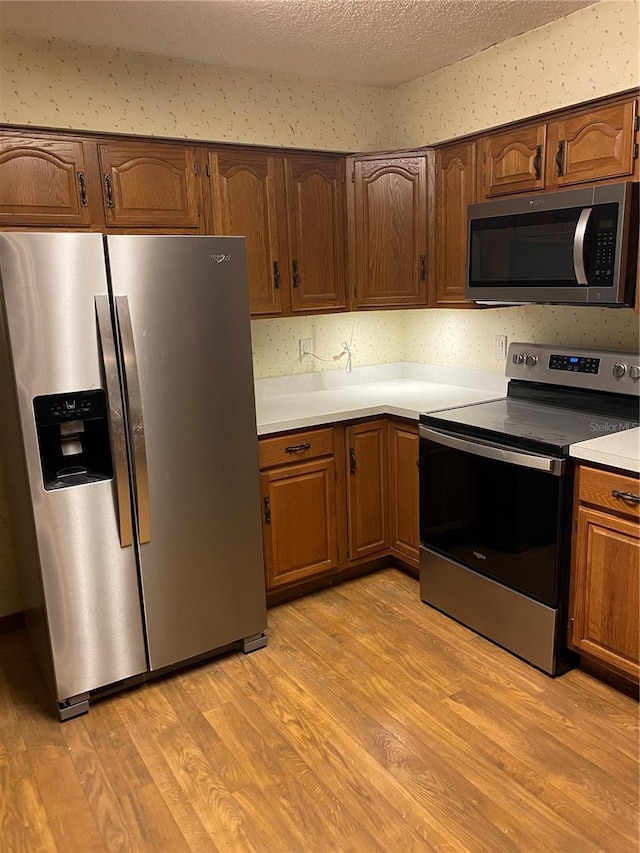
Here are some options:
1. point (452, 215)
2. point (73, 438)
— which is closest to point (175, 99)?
point (452, 215)

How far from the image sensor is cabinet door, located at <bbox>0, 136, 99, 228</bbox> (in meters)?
2.50

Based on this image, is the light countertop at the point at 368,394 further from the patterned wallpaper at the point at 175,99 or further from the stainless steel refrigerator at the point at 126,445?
the patterned wallpaper at the point at 175,99

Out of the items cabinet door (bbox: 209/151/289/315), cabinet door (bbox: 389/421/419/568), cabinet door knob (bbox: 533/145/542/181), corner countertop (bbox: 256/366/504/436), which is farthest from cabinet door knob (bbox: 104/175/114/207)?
cabinet door knob (bbox: 533/145/542/181)

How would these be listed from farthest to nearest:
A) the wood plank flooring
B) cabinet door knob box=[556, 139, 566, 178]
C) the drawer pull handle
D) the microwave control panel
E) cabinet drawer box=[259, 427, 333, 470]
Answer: cabinet drawer box=[259, 427, 333, 470], cabinet door knob box=[556, 139, 566, 178], the microwave control panel, the drawer pull handle, the wood plank flooring

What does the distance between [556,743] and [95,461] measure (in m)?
1.83

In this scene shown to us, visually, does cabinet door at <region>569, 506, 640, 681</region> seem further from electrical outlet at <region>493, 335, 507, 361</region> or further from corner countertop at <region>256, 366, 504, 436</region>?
electrical outlet at <region>493, 335, 507, 361</region>

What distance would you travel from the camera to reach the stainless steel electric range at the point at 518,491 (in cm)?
242

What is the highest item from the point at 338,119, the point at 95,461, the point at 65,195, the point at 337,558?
the point at 338,119

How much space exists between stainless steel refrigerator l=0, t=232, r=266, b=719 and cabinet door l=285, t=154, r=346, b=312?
0.77m

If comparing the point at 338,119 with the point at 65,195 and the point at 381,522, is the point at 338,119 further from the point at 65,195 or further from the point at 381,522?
the point at 381,522

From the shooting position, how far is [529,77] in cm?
279

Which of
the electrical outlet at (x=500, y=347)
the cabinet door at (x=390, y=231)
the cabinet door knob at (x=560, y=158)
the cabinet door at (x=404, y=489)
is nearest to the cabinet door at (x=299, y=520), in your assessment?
the cabinet door at (x=404, y=489)

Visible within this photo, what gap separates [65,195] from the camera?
2596mm

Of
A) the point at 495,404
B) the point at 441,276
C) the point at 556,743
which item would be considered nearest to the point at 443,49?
the point at 441,276
